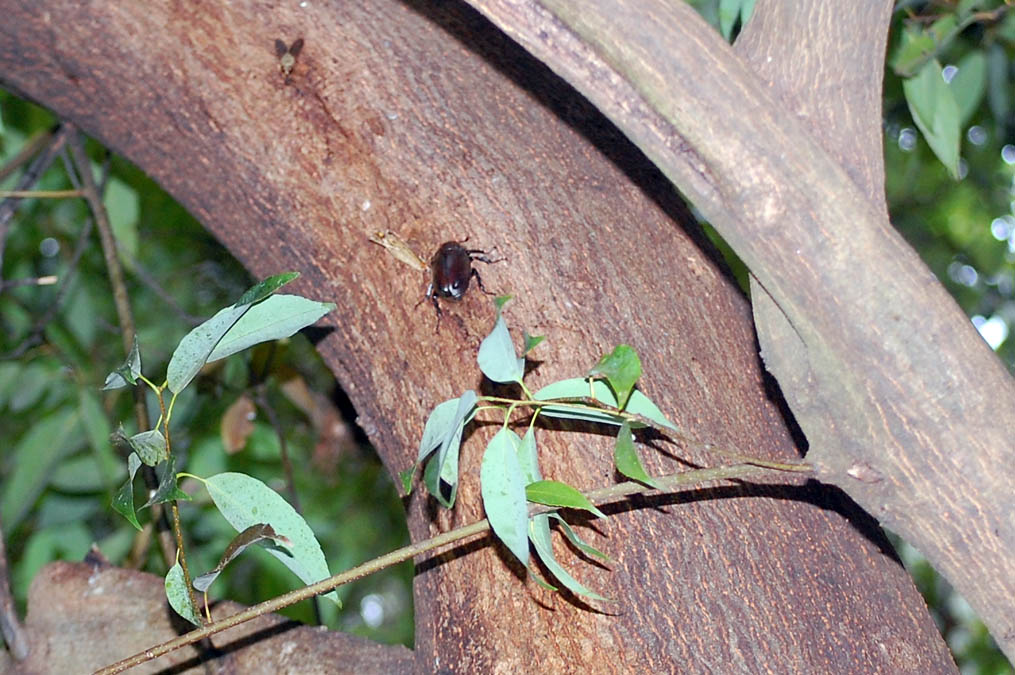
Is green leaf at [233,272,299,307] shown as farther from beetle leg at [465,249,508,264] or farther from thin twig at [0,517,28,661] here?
thin twig at [0,517,28,661]

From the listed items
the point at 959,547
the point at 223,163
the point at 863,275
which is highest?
the point at 863,275

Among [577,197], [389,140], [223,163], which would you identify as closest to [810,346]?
[577,197]

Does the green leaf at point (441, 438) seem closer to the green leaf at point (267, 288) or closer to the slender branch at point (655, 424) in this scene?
the slender branch at point (655, 424)

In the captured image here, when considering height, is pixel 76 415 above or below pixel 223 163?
below

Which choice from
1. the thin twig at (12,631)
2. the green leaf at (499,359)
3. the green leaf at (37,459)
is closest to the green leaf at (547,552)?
the green leaf at (499,359)

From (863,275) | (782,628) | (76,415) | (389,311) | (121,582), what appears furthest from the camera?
(76,415)

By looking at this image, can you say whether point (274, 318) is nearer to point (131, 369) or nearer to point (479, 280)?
point (131, 369)

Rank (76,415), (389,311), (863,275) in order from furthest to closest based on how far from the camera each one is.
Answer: (76,415) < (389,311) < (863,275)

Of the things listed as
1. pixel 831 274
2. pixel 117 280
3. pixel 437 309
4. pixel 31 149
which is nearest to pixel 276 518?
pixel 437 309

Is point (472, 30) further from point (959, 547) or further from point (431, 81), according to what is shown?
point (959, 547)
